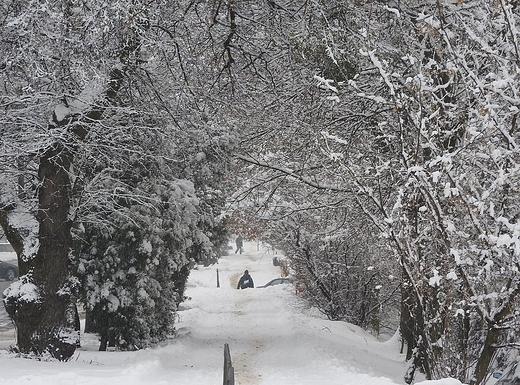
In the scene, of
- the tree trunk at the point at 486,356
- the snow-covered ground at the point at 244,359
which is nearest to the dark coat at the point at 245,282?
the snow-covered ground at the point at 244,359

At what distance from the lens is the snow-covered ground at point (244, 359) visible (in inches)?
305

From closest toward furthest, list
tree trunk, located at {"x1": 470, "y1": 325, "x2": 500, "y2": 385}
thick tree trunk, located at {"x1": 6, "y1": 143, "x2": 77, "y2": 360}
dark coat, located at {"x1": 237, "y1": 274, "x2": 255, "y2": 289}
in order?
tree trunk, located at {"x1": 470, "y1": 325, "x2": 500, "y2": 385} → thick tree trunk, located at {"x1": 6, "y1": 143, "x2": 77, "y2": 360} → dark coat, located at {"x1": 237, "y1": 274, "x2": 255, "y2": 289}

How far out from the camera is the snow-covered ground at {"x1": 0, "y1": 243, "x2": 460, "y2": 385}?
776 centimetres

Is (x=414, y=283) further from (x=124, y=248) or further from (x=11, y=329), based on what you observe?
(x=11, y=329)

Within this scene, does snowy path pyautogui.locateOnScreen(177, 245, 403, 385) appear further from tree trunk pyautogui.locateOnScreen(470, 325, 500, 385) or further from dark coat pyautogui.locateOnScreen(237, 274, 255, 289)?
dark coat pyautogui.locateOnScreen(237, 274, 255, 289)

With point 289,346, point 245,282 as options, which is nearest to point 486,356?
point 289,346

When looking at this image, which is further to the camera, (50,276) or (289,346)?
(289,346)

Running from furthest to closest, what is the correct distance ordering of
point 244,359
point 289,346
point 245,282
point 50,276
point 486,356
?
point 245,282 < point 289,346 < point 244,359 < point 50,276 < point 486,356

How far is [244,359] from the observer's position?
1293cm

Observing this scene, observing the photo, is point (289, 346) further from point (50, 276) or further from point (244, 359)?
point (50, 276)

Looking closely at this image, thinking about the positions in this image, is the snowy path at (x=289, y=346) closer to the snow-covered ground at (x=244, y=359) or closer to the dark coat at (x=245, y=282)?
the snow-covered ground at (x=244, y=359)

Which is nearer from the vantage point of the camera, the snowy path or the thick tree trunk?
the thick tree trunk

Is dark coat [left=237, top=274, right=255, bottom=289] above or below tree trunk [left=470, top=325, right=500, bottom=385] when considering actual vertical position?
below

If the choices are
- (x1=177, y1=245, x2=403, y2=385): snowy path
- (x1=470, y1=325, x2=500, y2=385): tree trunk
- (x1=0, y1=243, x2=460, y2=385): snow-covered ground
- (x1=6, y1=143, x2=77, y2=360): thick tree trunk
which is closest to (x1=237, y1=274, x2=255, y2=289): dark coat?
(x1=177, y1=245, x2=403, y2=385): snowy path
